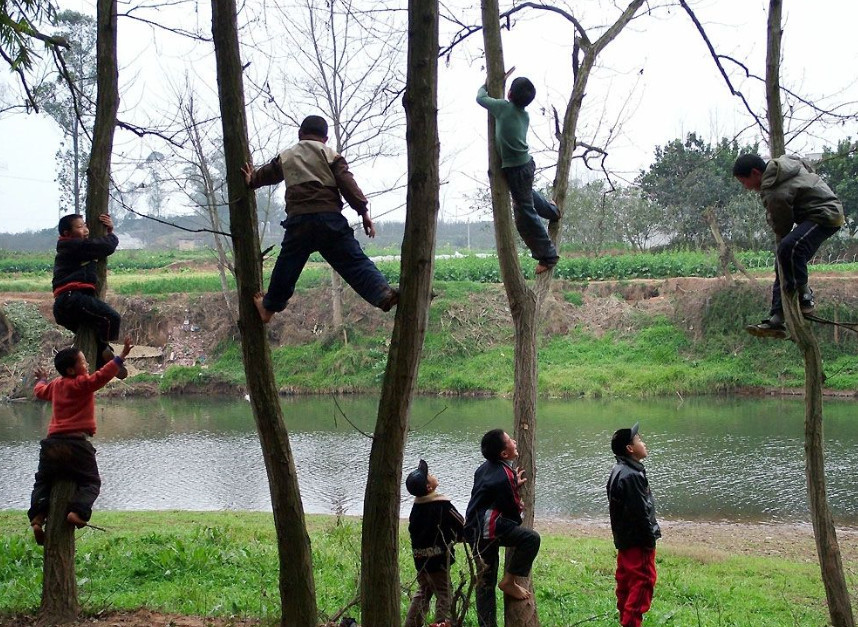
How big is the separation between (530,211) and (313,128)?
69.4 inches

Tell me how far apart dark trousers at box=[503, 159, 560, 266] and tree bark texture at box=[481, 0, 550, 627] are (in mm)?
140

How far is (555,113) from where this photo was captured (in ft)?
18.6

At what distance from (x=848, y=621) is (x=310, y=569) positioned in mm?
3976

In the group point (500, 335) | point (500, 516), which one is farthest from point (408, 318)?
point (500, 335)

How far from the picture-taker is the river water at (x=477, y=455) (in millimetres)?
13672

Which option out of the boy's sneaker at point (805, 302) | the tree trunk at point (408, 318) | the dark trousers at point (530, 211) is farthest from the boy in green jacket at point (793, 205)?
the tree trunk at point (408, 318)

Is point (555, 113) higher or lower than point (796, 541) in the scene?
higher

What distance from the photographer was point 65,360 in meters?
5.21

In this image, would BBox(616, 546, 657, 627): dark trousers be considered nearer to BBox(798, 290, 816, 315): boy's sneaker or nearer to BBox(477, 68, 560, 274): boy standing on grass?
BBox(798, 290, 816, 315): boy's sneaker

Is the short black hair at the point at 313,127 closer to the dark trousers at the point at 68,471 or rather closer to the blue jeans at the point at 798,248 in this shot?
the dark trousers at the point at 68,471

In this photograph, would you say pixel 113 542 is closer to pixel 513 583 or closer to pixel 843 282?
pixel 513 583

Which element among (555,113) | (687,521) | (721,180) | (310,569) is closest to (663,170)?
(721,180)

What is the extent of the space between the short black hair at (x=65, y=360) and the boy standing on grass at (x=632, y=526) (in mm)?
3468

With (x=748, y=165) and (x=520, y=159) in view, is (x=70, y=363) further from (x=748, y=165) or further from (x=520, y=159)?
(x=748, y=165)
